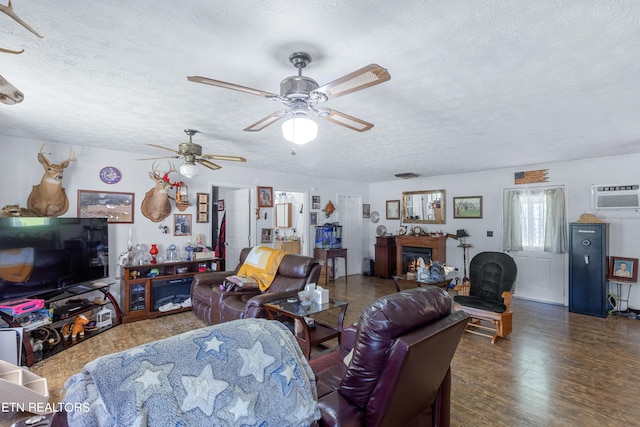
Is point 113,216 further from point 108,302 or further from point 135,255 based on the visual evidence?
point 108,302

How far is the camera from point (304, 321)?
110 inches

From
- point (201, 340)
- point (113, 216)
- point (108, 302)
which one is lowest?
point (108, 302)

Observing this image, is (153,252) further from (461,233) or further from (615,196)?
(615,196)

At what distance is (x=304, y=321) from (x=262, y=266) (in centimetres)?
138

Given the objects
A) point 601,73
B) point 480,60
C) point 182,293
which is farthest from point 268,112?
point 182,293

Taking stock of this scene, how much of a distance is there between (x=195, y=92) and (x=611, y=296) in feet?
19.6

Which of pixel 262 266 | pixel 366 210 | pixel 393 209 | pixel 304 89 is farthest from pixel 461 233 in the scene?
pixel 304 89

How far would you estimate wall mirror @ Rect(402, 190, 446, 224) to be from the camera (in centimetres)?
654

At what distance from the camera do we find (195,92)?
229cm

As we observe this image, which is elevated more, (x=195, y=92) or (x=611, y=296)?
(x=195, y=92)

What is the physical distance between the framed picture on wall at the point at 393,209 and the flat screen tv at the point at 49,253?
5572 mm

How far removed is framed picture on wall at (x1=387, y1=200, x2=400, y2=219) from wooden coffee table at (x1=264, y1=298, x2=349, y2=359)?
14.7 ft

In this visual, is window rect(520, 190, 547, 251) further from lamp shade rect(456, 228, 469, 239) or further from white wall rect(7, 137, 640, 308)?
lamp shade rect(456, 228, 469, 239)

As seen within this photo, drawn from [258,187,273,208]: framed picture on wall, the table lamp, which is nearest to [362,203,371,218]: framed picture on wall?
the table lamp
